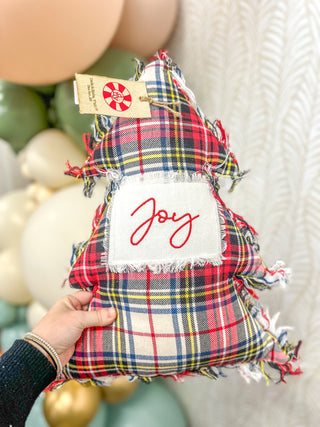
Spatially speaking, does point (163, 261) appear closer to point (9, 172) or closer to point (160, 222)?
point (160, 222)

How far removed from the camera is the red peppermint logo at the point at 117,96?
1.76 feet

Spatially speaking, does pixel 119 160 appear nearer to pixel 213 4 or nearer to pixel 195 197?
pixel 195 197

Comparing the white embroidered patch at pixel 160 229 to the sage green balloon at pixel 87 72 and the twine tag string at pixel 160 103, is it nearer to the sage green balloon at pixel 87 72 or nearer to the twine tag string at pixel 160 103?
the twine tag string at pixel 160 103

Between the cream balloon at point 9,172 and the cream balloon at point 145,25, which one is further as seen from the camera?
the cream balloon at point 9,172

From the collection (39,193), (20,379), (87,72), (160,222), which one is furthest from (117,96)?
(39,193)

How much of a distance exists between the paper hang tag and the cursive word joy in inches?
5.6

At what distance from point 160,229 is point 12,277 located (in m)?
0.63

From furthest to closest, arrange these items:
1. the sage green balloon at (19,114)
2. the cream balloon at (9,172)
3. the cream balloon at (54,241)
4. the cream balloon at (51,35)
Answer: the cream balloon at (9,172)
the sage green balloon at (19,114)
the cream balloon at (54,241)
the cream balloon at (51,35)

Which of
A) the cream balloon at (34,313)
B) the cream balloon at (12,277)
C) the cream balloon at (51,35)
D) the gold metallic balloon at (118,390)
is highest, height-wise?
the cream balloon at (51,35)

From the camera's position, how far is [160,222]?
53cm

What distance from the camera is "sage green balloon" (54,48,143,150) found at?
0.81m

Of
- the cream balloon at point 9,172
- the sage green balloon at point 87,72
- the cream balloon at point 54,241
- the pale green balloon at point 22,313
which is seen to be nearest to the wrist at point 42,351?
the cream balloon at point 54,241

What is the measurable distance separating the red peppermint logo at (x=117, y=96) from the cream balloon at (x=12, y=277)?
0.63 metres

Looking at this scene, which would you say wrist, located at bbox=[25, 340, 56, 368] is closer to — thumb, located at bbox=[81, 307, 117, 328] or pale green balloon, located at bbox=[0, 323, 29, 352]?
thumb, located at bbox=[81, 307, 117, 328]
